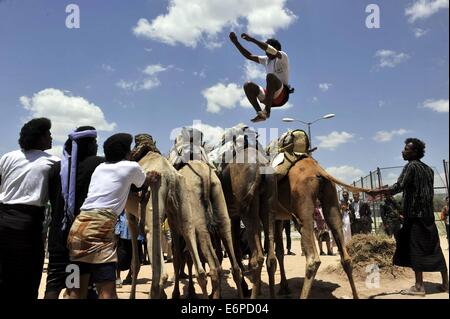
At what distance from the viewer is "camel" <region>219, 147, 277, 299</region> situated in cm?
584

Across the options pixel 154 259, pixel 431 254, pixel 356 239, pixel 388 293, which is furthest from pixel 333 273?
pixel 154 259

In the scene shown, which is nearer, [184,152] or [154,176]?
[154,176]

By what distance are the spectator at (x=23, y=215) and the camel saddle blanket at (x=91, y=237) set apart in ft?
2.92

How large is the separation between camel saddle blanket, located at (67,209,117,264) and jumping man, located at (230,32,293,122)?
3593mm

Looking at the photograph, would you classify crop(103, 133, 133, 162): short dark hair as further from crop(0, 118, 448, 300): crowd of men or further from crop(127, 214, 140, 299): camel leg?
crop(127, 214, 140, 299): camel leg

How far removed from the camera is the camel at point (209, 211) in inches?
213

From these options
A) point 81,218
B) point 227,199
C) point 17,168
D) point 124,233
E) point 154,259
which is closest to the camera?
point 81,218

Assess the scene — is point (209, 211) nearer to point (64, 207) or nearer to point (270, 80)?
point (64, 207)

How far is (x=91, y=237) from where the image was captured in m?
3.64

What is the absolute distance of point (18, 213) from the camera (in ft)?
13.8

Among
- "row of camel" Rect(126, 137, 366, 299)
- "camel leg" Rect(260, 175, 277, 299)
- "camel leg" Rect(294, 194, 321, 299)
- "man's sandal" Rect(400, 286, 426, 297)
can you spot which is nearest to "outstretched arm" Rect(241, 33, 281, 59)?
"row of camel" Rect(126, 137, 366, 299)
